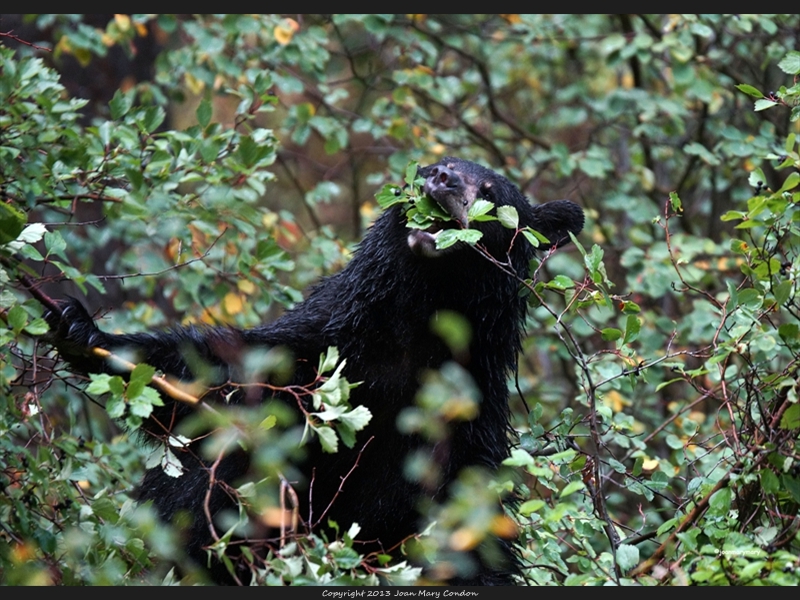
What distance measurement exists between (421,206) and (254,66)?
392 centimetres

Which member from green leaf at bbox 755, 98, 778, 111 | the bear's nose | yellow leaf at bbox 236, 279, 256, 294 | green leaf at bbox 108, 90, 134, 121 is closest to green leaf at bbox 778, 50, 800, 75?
green leaf at bbox 755, 98, 778, 111

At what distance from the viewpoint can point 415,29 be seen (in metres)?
7.93

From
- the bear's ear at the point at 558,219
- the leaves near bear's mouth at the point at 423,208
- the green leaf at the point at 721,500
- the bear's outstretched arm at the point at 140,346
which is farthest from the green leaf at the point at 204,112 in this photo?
the green leaf at the point at 721,500

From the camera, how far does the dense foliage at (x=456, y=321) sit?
11.0 ft

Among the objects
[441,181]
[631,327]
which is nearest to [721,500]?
[631,327]

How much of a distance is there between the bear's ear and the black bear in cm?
19

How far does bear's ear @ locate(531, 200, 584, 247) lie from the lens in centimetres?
539

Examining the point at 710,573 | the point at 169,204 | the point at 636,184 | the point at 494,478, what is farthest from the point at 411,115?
the point at 710,573

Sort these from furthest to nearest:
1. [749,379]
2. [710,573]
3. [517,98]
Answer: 1. [517,98]
2. [749,379]
3. [710,573]

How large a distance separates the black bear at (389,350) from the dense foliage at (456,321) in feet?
0.76

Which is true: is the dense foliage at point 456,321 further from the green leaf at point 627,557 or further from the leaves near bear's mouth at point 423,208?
the leaves near bear's mouth at point 423,208

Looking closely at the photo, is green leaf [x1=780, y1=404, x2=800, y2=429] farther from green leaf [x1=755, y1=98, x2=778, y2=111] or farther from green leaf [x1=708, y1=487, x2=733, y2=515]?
green leaf [x1=755, y1=98, x2=778, y2=111]

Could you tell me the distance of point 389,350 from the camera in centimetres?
495

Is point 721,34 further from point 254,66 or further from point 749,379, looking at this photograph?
point 749,379
